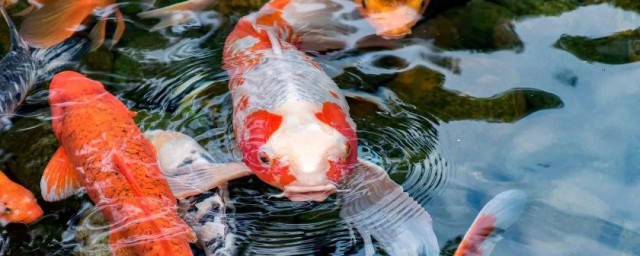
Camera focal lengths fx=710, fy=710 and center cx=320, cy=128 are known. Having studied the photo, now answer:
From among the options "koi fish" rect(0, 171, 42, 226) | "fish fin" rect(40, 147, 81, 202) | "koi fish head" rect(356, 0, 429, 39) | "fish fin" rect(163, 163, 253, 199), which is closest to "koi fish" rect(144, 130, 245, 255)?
"fish fin" rect(163, 163, 253, 199)

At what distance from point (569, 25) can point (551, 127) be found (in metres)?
1.06

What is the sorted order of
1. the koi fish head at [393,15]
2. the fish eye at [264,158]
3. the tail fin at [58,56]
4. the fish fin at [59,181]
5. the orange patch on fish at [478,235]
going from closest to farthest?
the orange patch on fish at [478,235]
the fish eye at [264,158]
the fish fin at [59,181]
the koi fish head at [393,15]
the tail fin at [58,56]

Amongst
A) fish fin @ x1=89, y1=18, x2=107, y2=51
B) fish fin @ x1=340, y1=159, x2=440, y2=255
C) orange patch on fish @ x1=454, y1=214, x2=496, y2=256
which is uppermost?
fish fin @ x1=89, y1=18, x2=107, y2=51

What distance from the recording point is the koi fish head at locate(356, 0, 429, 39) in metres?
4.78

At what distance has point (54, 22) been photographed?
5.03 meters

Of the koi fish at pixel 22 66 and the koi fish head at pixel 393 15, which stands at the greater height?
the koi fish head at pixel 393 15

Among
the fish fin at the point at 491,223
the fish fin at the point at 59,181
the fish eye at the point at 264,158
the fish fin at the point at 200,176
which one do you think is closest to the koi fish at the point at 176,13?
the fish fin at the point at 59,181

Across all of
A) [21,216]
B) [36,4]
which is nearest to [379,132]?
[21,216]

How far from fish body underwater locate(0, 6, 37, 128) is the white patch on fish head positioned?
6.43 ft

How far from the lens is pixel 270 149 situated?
3.62m

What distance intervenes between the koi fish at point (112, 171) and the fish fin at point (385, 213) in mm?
874

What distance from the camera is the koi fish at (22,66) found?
4.57m

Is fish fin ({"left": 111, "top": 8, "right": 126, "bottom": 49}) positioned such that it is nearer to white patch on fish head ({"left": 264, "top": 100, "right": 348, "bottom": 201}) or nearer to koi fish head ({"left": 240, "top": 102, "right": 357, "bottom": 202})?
koi fish head ({"left": 240, "top": 102, "right": 357, "bottom": 202})

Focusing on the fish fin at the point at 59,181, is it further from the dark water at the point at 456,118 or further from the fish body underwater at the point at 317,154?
the fish body underwater at the point at 317,154
